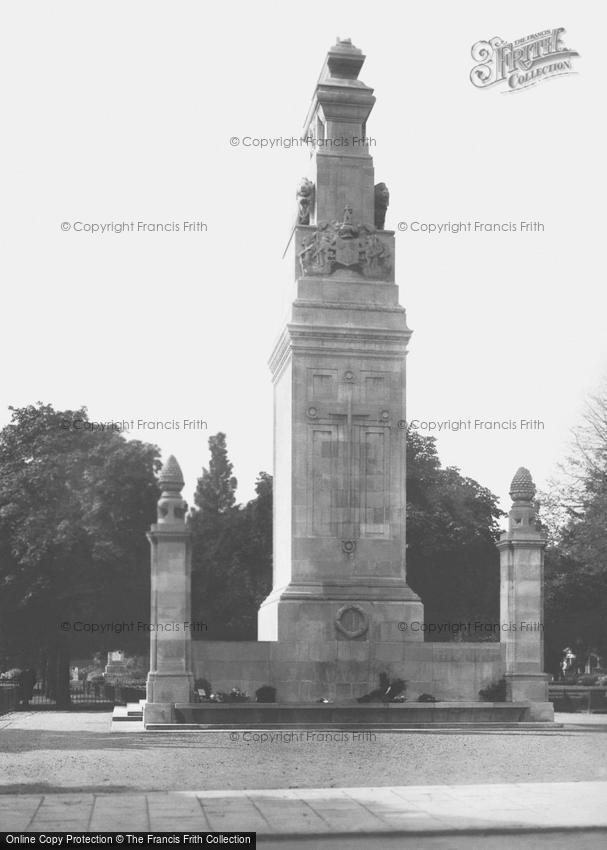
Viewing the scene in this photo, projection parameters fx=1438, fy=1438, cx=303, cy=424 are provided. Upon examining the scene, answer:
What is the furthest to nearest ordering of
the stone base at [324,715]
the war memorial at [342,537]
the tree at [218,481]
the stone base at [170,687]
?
the tree at [218,481] < the war memorial at [342,537] < the stone base at [170,687] < the stone base at [324,715]

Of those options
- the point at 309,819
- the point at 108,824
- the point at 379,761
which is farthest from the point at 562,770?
the point at 108,824

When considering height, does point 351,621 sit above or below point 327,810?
above

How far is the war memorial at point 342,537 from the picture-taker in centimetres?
3256

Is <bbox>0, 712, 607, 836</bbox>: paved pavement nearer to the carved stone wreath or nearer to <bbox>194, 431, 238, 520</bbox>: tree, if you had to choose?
the carved stone wreath

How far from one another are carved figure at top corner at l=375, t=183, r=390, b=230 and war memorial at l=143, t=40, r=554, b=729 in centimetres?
6

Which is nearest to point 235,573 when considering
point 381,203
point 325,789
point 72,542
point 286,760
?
point 72,542

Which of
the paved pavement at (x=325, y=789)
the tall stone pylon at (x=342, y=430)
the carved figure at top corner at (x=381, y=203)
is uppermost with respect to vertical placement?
the carved figure at top corner at (x=381, y=203)

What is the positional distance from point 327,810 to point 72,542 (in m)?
40.6

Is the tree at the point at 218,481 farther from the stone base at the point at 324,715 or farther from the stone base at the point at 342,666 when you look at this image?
the stone base at the point at 324,715

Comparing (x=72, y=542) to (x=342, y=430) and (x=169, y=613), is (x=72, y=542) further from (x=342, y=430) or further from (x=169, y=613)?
(x=169, y=613)

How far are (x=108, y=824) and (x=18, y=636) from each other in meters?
43.1

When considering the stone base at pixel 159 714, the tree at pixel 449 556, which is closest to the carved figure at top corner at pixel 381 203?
the stone base at pixel 159 714

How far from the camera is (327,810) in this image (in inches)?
594

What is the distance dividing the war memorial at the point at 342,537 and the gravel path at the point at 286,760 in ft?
7.83
